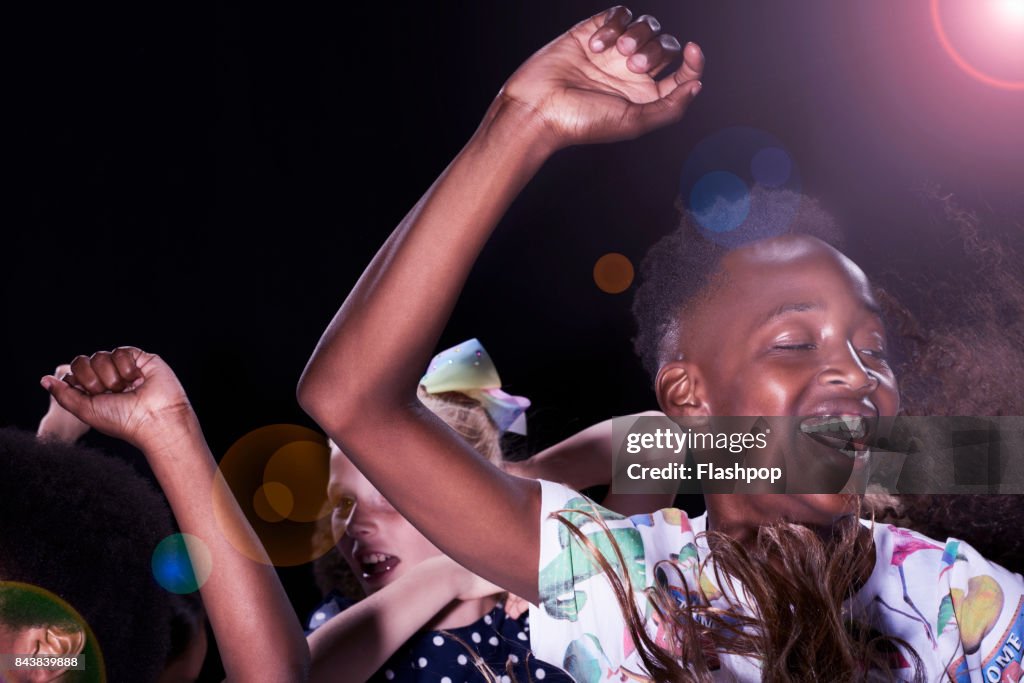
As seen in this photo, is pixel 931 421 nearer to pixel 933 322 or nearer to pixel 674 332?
pixel 933 322

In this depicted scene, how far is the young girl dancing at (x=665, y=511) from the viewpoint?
0.85m

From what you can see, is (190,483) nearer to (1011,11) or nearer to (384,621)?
(384,621)

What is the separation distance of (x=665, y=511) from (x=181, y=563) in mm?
605

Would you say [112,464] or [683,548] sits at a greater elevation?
[112,464]

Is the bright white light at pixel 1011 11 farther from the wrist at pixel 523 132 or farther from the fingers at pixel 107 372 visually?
the fingers at pixel 107 372

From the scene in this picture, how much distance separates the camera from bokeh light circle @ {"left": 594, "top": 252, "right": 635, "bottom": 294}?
221cm

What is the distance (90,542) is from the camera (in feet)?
3.52

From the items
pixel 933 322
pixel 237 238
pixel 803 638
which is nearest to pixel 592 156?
pixel 237 238

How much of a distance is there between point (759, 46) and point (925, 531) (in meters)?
1.17

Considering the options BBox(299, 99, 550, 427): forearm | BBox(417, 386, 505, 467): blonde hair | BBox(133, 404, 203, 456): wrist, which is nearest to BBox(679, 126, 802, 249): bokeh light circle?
BBox(299, 99, 550, 427): forearm

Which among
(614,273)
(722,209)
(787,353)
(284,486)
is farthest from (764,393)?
(284,486)

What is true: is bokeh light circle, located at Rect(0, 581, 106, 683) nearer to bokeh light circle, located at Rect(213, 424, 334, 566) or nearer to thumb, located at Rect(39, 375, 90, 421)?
thumb, located at Rect(39, 375, 90, 421)

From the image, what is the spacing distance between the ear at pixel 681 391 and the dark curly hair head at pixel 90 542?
672 millimetres

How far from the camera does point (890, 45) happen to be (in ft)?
6.66
